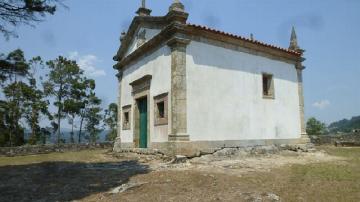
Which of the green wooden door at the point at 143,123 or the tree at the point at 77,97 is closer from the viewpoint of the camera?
the green wooden door at the point at 143,123

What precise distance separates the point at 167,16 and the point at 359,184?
26.5 ft

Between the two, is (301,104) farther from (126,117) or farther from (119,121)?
(119,121)

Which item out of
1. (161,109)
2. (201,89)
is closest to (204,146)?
(201,89)

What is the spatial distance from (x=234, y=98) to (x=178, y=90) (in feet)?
9.09

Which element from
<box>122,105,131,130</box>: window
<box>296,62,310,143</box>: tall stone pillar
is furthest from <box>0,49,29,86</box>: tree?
<box>296,62,310,143</box>: tall stone pillar

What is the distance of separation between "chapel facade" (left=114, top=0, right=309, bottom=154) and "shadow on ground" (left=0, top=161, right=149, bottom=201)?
271 cm

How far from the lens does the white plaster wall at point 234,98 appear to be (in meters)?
11.2

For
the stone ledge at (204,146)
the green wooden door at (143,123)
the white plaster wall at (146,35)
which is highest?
the white plaster wall at (146,35)

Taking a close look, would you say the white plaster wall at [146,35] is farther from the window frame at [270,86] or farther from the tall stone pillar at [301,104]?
the tall stone pillar at [301,104]

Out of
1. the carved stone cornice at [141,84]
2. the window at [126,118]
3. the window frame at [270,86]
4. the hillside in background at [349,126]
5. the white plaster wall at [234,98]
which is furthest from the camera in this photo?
the hillside in background at [349,126]

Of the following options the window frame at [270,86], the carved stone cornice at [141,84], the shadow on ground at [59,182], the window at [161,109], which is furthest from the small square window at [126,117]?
the window frame at [270,86]

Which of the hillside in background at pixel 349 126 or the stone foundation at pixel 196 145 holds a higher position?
the hillside in background at pixel 349 126

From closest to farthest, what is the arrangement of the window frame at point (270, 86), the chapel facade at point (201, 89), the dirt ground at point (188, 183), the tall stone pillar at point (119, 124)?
the dirt ground at point (188, 183) < the chapel facade at point (201, 89) < the window frame at point (270, 86) < the tall stone pillar at point (119, 124)

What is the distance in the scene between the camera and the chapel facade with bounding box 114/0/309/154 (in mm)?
10906
